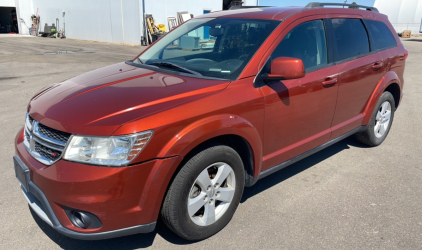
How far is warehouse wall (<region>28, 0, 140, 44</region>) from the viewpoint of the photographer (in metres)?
21.2

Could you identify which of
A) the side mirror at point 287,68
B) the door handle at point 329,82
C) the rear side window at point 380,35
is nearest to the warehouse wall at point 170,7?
the rear side window at point 380,35

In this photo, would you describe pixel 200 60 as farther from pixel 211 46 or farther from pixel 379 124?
pixel 379 124

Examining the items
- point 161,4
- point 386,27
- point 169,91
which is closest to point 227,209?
point 169,91

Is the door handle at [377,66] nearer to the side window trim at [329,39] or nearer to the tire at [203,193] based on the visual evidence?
the side window trim at [329,39]

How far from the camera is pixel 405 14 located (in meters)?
51.9

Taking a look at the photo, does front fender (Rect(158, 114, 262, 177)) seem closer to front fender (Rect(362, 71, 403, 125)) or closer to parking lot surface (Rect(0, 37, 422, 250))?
parking lot surface (Rect(0, 37, 422, 250))

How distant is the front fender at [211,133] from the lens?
2.39 m

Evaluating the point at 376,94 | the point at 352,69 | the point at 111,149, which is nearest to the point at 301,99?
the point at 352,69

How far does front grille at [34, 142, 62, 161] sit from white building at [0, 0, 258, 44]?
1930 cm

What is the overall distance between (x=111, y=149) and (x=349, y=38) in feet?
10.2

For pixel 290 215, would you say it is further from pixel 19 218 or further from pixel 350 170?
pixel 19 218

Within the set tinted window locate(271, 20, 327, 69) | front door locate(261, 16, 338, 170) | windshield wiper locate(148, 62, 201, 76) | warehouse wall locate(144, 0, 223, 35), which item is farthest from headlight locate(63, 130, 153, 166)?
warehouse wall locate(144, 0, 223, 35)

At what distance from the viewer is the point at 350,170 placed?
420cm

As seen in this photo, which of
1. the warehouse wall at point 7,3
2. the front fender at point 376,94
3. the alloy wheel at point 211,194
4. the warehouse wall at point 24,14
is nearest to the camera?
the alloy wheel at point 211,194
